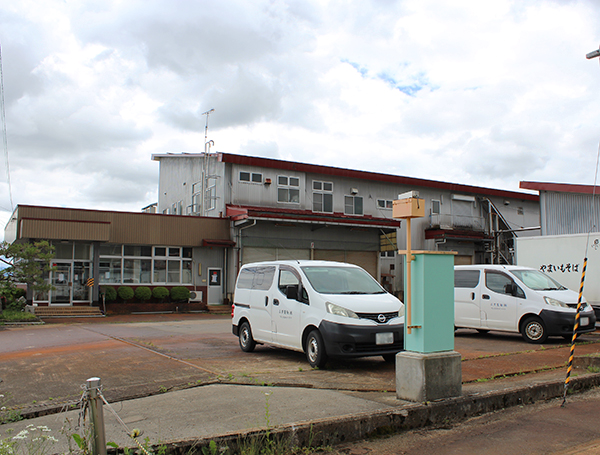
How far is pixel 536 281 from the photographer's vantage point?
42.0ft

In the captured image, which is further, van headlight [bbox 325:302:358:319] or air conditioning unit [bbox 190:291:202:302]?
air conditioning unit [bbox 190:291:202:302]

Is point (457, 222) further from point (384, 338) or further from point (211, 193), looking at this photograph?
point (384, 338)

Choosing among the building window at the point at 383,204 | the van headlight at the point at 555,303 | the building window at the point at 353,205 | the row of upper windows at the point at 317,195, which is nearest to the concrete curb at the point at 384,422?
the van headlight at the point at 555,303

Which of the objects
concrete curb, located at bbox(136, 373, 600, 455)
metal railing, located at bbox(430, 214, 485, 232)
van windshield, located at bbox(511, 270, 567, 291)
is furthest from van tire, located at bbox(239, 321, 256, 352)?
metal railing, located at bbox(430, 214, 485, 232)

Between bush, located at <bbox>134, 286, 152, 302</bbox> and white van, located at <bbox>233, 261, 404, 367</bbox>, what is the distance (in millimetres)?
15695

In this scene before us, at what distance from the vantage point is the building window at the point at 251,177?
28.2m

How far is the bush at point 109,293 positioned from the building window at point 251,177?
862 centimetres

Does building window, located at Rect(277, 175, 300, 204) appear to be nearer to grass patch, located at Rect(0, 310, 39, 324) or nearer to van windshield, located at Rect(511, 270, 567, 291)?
grass patch, located at Rect(0, 310, 39, 324)

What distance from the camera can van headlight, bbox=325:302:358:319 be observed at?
8.54 metres

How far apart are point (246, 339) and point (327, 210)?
20.5 meters

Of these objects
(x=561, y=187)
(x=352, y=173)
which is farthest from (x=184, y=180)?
(x=561, y=187)

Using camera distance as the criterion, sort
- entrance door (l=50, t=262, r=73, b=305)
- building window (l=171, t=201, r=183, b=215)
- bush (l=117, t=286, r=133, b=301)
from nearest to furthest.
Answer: entrance door (l=50, t=262, r=73, b=305), bush (l=117, t=286, r=133, b=301), building window (l=171, t=201, r=183, b=215)

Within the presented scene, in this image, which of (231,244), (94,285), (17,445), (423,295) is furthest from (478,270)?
(94,285)

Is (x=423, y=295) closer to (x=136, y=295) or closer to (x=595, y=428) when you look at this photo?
(x=595, y=428)
